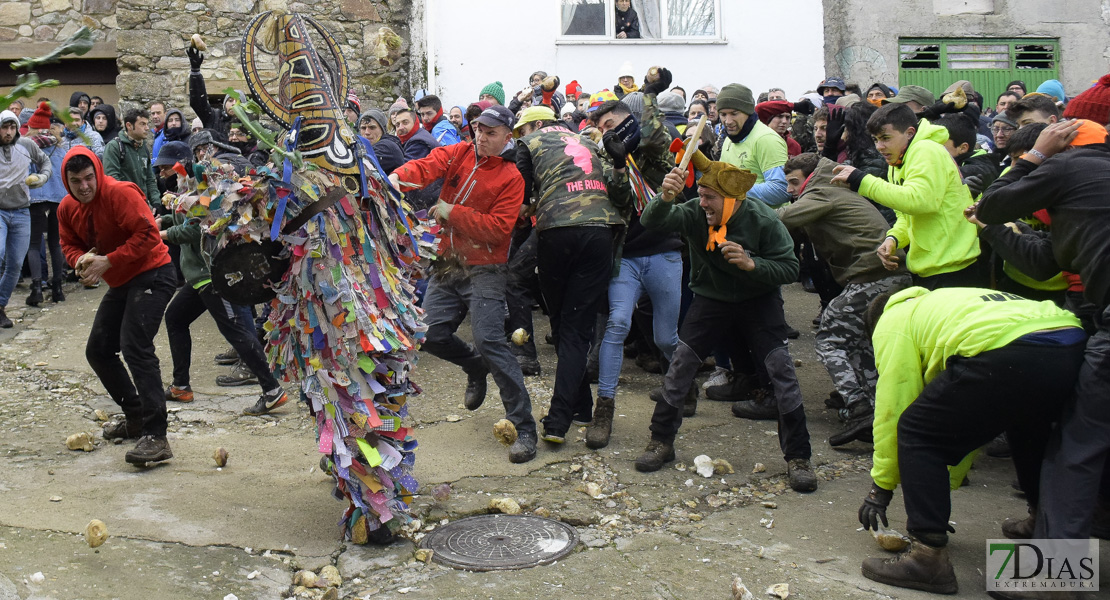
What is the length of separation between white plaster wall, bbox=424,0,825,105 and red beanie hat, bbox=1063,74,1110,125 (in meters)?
8.07

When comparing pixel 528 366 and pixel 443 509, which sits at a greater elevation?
pixel 528 366

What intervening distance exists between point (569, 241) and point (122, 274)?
2711mm

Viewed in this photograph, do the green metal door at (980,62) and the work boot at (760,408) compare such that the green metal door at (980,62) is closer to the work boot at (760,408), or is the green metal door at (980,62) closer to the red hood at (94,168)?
the work boot at (760,408)

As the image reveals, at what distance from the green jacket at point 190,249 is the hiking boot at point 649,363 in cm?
333

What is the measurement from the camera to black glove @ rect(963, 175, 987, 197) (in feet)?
19.7

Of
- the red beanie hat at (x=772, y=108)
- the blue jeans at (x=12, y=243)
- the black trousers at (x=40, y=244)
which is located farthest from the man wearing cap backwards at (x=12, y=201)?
the red beanie hat at (x=772, y=108)

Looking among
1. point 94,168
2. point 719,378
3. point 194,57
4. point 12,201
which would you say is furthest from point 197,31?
point 719,378

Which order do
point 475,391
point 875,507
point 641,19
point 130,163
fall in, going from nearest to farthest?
point 875,507, point 475,391, point 130,163, point 641,19

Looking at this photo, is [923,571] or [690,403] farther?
[690,403]

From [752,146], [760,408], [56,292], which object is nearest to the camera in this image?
[760,408]

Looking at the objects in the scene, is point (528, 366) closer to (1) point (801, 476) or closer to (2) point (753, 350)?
(2) point (753, 350)

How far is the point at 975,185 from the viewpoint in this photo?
602 centimetres

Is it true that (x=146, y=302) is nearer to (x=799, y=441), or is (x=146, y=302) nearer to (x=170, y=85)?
(x=799, y=441)

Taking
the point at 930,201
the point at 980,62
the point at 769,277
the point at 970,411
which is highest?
the point at 980,62
